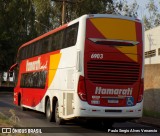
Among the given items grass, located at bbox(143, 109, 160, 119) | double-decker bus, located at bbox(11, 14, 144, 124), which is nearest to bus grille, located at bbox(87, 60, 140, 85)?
double-decker bus, located at bbox(11, 14, 144, 124)

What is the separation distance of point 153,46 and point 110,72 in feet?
50.3

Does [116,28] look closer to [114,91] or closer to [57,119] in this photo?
[114,91]

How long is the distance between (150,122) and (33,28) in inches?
1650

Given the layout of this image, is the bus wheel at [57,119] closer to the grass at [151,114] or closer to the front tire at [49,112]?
the front tire at [49,112]

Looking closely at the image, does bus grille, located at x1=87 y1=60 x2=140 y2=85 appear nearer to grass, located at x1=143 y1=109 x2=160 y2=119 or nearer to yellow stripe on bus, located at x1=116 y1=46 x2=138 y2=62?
yellow stripe on bus, located at x1=116 y1=46 x2=138 y2=62

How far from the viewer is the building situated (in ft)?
95.2

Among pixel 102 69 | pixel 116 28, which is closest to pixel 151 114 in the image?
pixel 102 69

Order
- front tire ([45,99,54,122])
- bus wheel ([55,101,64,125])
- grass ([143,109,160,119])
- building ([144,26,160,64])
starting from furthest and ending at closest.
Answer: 1. building ([144,26,160,64])
2. grass ([143,109,160,119])
3. front tire ([45,99,54,122])
4. bus wheel ([55,101,64,125])

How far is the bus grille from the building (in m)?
13.4

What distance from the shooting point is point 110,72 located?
50.3 feet

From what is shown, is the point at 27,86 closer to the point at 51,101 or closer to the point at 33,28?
the point at 51,101

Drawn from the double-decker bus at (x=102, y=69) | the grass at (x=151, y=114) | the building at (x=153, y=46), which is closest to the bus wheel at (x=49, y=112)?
the double-decker bus at (x=102, y=69)

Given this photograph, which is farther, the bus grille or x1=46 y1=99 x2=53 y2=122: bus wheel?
x1=46 y1=99 x2=53 y2=122: bus wheel

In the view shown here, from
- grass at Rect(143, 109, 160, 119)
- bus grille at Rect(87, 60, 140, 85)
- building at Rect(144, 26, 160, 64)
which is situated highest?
building at Rect(144, 26, 160, 64)
